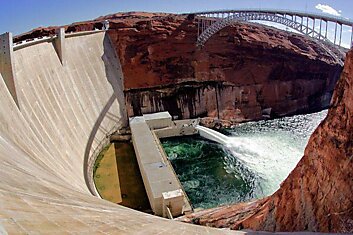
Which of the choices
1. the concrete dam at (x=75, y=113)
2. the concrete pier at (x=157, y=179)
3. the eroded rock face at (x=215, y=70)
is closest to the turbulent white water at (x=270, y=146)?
the concrete dam at (x=75, y=113)

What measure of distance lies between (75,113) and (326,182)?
936 inches

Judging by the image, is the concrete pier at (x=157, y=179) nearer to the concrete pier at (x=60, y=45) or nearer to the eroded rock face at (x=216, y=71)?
the eroded rock face at (x=216, y=71)

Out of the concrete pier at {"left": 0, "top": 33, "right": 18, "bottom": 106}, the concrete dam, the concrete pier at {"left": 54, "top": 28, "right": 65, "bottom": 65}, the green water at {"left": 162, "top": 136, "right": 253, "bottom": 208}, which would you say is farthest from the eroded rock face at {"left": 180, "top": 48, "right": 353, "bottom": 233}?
the concrete pier at {"left": 54, "top": 28, "right": 65, "bottom": 65}

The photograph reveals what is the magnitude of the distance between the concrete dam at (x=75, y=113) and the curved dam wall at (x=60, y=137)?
0.05 metres

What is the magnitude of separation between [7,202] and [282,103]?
1498 inches

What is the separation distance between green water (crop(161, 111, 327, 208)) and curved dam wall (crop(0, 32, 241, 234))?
7972mm

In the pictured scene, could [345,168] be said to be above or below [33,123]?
above

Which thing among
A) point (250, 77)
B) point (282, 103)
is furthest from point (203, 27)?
point (282, 103)

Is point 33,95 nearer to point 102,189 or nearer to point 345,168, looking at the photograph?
point 102,189

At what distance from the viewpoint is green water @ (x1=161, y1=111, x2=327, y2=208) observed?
23594mm

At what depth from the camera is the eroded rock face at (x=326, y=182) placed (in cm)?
673

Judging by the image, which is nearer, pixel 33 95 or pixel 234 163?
pixel 33 95

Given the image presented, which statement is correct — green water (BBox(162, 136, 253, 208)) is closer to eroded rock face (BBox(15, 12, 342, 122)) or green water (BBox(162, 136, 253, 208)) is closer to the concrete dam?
the concrete dam

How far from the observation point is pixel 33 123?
19672mm
